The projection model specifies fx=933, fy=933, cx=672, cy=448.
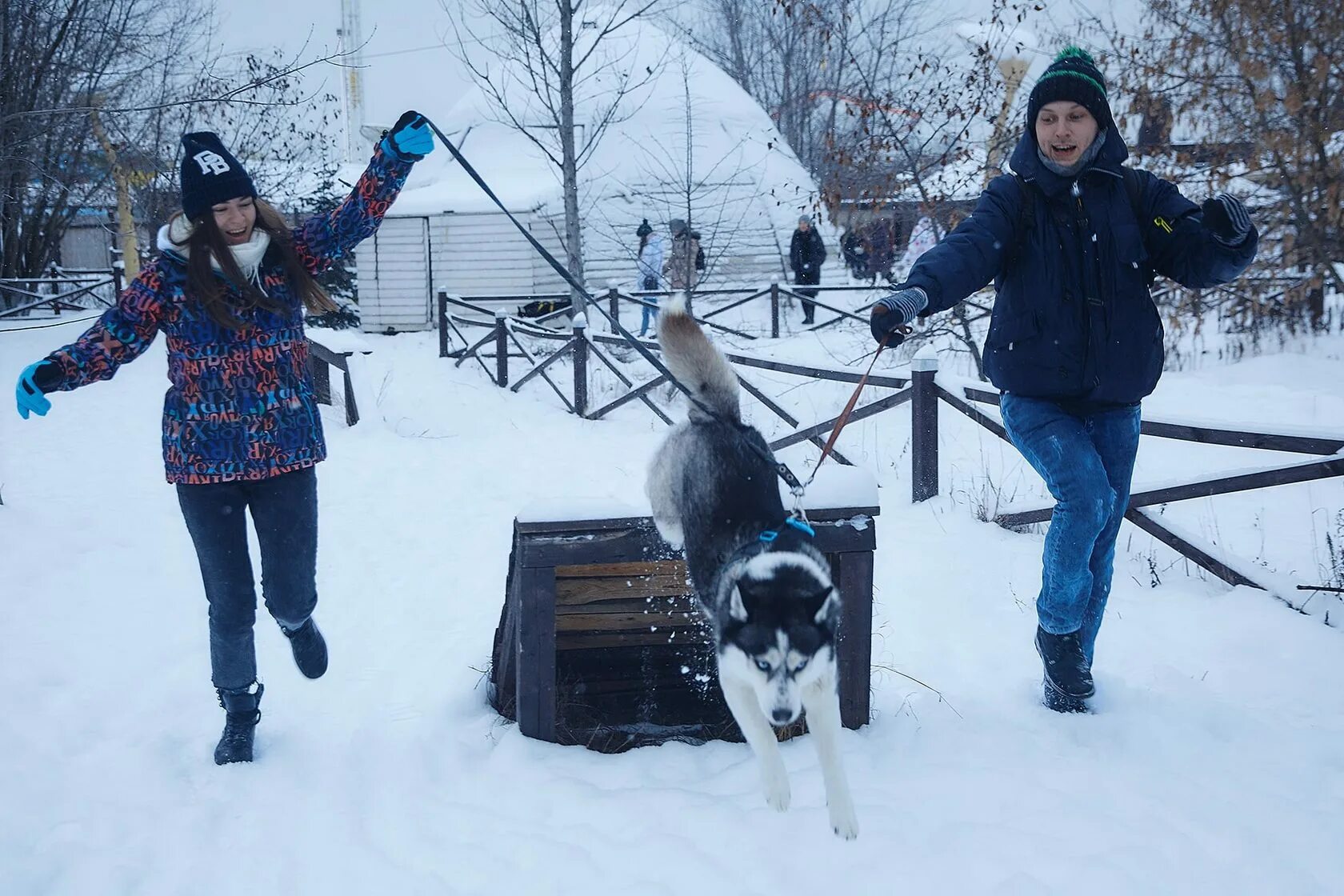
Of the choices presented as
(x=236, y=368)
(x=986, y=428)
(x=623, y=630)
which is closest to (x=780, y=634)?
(x=623, y=630)

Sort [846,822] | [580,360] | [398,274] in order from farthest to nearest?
[398,274] < [580,360] < [846,822]

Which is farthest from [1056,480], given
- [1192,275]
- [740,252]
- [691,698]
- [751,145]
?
[751,145]

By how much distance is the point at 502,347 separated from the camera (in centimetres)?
1115

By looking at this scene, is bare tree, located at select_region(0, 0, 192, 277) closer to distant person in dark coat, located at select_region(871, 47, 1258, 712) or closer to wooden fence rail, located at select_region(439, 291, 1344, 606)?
wooden fence rail, located at select_region(439, 291, 1344, 606)

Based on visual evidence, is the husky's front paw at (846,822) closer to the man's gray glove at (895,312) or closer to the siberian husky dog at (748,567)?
the siberian husky dog at (748,567)

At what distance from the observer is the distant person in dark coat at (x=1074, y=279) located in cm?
272

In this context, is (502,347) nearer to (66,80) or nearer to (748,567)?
(66,80)

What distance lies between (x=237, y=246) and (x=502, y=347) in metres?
→ 8.46

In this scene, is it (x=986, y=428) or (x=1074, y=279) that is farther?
(x=986, y=428)

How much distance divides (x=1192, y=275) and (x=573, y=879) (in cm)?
240

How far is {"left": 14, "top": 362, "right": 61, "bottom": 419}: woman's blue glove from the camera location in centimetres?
253

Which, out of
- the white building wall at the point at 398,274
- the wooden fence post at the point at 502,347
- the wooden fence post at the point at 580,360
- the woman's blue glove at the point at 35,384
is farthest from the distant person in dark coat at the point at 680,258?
the woman's blue glove at the point at 35,384

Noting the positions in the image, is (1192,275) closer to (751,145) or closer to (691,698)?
(691,698)

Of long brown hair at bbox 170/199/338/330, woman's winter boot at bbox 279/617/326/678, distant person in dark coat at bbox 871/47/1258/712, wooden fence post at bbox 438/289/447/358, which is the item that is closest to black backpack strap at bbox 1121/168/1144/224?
distant person in dark coat at bbox 871/47/1258/712
